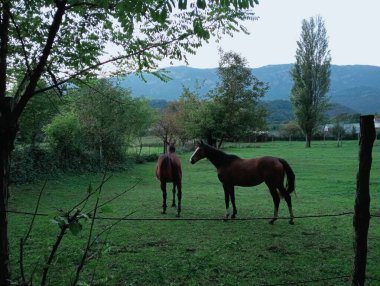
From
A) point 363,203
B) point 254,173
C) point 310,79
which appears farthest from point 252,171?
point 310,79

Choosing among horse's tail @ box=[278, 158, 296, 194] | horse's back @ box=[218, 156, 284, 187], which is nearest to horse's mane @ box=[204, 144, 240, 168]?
horse's back @ box=[218, 156, 284, 187]

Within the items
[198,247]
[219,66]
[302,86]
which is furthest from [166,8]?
[302,86]

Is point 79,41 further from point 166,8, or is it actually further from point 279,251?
point 279,251

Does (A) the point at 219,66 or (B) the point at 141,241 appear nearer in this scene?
(B) the point at 141,241

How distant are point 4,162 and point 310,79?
49545 millimetres

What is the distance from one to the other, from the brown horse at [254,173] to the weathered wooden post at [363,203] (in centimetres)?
428

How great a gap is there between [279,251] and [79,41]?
13.9 feet

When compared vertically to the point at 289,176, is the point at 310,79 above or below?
above

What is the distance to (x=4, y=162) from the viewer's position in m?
2.60

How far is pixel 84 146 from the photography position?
58.0 ft

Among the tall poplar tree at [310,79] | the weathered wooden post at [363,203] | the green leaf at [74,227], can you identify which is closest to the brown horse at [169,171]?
the weathered wooden post at [363,203]

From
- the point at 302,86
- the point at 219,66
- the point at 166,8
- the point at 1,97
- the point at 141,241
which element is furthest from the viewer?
the point at 302,86

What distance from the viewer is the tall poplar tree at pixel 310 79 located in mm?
46969

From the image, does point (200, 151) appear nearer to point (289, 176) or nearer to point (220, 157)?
point (220, 157)
